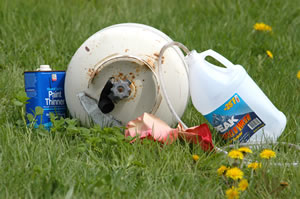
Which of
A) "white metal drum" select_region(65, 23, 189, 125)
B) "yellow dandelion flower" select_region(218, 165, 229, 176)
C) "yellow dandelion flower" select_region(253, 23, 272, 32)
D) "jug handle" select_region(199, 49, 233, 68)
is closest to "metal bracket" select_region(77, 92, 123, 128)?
"white metal drum" select_region(65, 23, 189, 125)

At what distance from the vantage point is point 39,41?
3688 mm

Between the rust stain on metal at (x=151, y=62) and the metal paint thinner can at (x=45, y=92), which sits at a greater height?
the rust stain on metal at (x=151, y=62)

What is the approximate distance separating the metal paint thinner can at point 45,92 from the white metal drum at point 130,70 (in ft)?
0.52

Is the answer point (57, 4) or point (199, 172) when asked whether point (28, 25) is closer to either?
point (57, 4)

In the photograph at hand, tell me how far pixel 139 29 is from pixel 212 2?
8.27ft

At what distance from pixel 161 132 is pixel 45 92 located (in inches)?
27.3

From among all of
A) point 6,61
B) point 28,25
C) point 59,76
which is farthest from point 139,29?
point 28,25

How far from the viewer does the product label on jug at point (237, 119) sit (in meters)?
2.22

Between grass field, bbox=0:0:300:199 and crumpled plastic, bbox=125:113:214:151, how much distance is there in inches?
2.3

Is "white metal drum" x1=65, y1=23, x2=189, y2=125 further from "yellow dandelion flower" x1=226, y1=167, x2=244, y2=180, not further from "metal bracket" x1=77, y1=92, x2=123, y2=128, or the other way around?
"yellow dandelion flower" x1=226, y1=167, x2=244, y2=180

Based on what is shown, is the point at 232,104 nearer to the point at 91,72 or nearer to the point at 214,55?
the point at 214,55

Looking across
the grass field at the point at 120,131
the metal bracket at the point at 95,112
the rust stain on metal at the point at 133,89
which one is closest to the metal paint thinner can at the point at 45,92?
the grass field at the point at 120,131

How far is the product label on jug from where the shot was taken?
2217mm

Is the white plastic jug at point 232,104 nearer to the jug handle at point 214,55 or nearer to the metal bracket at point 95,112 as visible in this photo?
the jug handle at point 214,55
